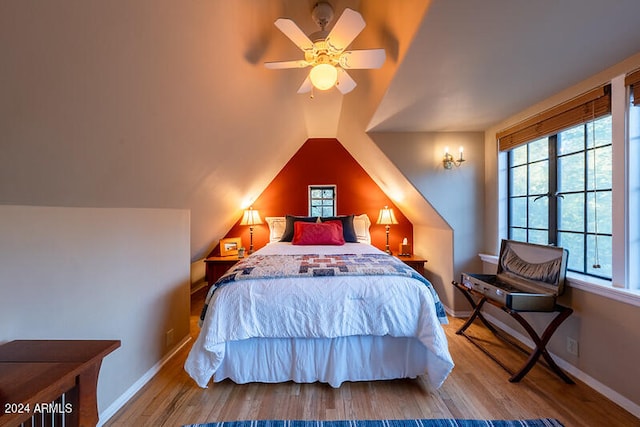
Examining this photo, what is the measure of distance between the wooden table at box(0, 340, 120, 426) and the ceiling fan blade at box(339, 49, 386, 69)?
188 centimetres

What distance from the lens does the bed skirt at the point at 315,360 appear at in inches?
69.4

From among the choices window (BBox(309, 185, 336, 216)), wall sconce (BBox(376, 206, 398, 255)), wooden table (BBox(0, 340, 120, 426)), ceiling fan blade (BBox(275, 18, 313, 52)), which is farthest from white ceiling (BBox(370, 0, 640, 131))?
wooden table (BBox(0, 340, 120, 426))

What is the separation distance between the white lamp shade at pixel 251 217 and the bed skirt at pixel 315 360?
217 cm

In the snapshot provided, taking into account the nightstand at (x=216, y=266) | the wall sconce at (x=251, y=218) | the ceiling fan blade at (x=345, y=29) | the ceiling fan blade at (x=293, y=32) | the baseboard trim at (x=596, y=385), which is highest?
the ceiling fan blade at (x=293, y=32)

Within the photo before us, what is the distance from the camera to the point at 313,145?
4.01m

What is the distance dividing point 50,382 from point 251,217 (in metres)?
3.03

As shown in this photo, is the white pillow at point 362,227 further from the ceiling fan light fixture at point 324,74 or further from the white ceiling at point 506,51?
the ceiling fan light fixture at point 324,74

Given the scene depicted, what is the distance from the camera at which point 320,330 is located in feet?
5.58

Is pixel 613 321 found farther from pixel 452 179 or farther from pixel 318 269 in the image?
pixel 318 269

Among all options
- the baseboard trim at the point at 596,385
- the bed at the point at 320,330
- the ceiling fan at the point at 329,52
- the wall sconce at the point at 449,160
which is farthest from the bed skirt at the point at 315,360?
the wall sconce at the point at 449,160

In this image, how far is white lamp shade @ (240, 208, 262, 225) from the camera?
12.3 feet

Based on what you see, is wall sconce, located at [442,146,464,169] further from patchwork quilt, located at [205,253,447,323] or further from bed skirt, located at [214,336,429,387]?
bed skirt, located at [214,336,429,387]

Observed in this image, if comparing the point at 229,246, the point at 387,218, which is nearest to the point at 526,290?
the point at 387,218

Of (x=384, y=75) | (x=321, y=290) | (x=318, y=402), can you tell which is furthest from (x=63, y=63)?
(x=318, y=402)
